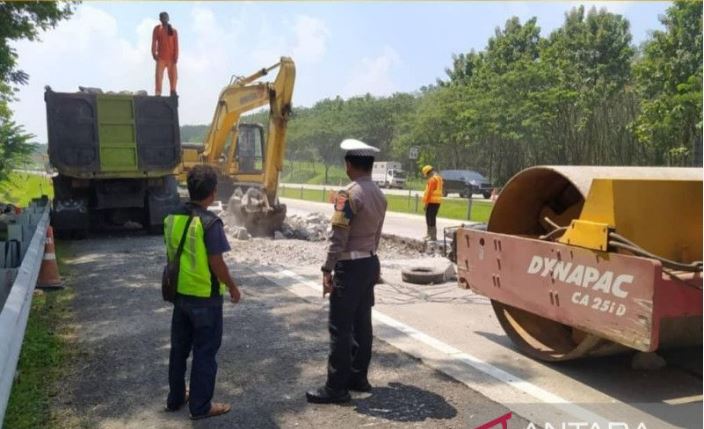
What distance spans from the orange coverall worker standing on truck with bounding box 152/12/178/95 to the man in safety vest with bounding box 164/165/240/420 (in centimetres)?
1068

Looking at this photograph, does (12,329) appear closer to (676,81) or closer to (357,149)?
(357,149)

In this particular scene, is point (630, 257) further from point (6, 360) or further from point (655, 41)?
point (655, 41)

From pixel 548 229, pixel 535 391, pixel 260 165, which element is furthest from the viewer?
pixel 260 165

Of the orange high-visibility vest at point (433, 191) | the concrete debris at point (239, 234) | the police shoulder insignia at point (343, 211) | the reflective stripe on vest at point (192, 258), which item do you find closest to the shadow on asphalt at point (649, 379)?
the police shoulder insignia at point (343, 211)

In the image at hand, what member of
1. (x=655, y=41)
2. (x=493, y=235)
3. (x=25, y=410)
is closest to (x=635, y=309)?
(x=493, y=235)

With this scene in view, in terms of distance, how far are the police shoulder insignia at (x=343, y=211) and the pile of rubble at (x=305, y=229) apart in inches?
349

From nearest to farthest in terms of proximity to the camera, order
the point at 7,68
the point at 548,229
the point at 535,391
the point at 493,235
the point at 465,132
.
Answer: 1. the point at 535,391
2. the point at 493,235
3. the point at 548,229
4. the point at 7,68
5. the point at 465,132

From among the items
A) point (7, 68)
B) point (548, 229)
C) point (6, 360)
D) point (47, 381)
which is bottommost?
point (47, 381)

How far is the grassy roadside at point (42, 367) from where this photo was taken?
4.12m

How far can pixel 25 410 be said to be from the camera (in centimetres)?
421

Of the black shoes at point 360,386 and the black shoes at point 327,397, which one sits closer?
the black shoes at point 327,397

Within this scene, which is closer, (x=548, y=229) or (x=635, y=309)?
(x=635, y=309)

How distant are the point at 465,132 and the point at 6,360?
3723cm

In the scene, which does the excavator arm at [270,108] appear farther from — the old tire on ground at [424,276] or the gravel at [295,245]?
the old tire on ground at [424,276]
